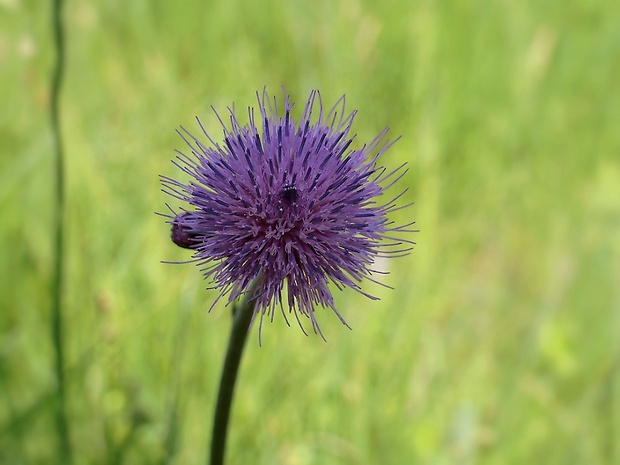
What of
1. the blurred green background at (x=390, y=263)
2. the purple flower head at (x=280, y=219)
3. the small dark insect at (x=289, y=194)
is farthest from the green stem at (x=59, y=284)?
the small dark insect at (x=289, y=194)

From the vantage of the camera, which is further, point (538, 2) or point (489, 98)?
point (538, 2)

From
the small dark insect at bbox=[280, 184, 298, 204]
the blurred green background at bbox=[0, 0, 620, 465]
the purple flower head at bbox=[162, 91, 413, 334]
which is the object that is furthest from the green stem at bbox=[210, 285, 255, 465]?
the blurred green background at bbox=[0, 0, 620, 465]

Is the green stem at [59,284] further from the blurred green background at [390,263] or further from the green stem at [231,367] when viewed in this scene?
the green stem at [231,367]

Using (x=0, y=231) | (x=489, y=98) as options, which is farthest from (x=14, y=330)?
(x=489, y=98)

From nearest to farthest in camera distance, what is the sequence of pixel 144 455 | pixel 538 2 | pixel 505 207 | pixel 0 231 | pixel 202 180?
pixel 202 180, pixel 144 455, pixel 0 231, pixel 505 207, pixel 538 2

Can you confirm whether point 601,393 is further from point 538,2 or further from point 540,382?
point 538,2

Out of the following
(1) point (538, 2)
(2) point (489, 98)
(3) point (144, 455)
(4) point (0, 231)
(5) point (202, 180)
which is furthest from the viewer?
(1) point (538, 2)

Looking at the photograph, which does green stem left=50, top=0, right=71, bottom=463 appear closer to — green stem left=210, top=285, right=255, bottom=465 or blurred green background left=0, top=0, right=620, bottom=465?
blurred green background left=0, top=0, right=620, bottom=465

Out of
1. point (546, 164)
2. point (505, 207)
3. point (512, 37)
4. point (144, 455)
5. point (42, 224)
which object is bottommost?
point (144, 455)
